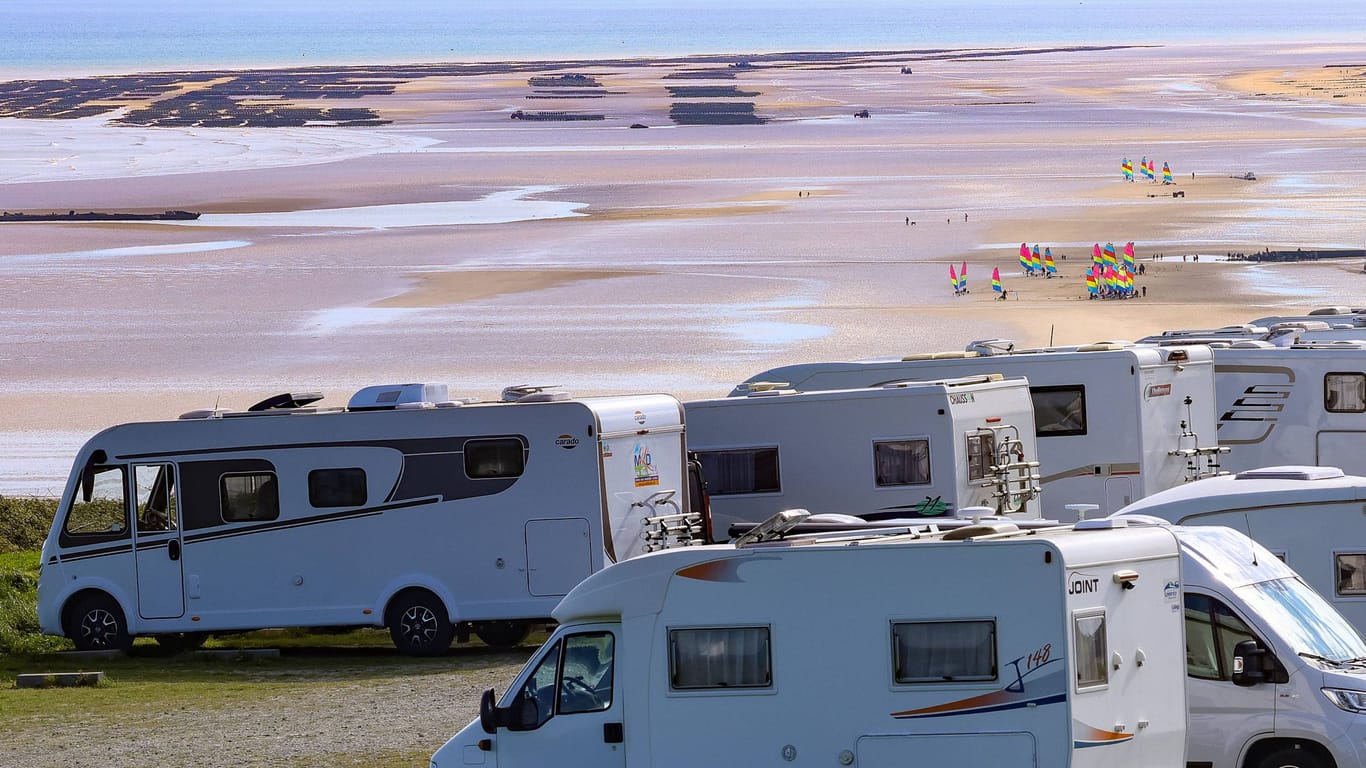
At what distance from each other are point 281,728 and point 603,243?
56.8 meters

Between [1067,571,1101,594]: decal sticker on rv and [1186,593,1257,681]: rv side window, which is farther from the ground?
[1067,571,1101,594]: decal sticker on rv

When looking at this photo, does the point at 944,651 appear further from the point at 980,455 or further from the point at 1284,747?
the point at 980,455

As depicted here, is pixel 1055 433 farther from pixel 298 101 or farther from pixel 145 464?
pixel 298 101

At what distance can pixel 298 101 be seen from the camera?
559ft

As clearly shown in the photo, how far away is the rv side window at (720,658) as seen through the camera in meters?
9.70

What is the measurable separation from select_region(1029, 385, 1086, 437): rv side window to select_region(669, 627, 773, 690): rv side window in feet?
37.1

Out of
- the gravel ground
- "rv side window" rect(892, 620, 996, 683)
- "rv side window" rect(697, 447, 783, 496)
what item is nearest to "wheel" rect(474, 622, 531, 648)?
the gravel ground

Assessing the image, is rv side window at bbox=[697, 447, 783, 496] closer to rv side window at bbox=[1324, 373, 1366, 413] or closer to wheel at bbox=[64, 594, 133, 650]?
wheel at bbox=[64, 594, 133, 650]

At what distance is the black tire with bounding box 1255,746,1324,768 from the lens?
1116 cm

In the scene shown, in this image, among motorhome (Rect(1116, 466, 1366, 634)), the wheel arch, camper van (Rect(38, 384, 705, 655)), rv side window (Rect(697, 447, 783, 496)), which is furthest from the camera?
rv side window (Rect(697, 447, 783, 496))

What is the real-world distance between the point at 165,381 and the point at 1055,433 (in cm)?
2715

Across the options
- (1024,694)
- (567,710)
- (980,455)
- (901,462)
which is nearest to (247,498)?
(901,462)

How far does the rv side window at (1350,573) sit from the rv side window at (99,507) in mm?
10556

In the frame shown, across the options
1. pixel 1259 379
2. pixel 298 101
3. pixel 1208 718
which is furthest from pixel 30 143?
pixel 1208 718
